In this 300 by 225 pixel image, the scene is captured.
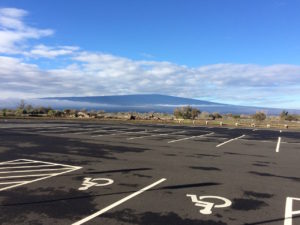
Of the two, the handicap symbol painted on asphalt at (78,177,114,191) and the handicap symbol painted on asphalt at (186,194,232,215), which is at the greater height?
the handicap symbol painted on asphalt at (78,177,114,191)

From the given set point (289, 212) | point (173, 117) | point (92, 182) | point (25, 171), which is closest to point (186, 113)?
point (173, 117)

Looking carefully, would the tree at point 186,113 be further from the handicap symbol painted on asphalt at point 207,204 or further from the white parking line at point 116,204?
the handicap symbol painted on asphalt at point 207,204

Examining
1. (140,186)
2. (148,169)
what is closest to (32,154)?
(148,169)

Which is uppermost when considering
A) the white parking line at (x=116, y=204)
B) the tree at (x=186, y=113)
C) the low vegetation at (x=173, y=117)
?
the tree at (x=186, y=113)

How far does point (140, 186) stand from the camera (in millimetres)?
9219

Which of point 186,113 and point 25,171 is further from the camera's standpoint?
point 186,113

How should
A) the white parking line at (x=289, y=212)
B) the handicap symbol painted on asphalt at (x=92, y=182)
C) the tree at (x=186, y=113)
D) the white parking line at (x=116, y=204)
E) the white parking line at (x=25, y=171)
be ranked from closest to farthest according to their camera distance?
the white parking line at (x=116, y=204) → the white parking line at (x=289, y=212) → the handicap symbol painted on asphalt at (x=92, y=182) → the white parking line at (x=25, y=171) → the tree at (x=186, y=113)

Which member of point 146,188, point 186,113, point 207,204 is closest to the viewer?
point 207,204

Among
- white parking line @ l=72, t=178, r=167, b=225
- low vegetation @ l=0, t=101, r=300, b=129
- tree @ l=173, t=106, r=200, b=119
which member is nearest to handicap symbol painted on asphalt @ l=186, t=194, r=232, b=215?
white parking line @ l=72, t=178, r=167, b=225

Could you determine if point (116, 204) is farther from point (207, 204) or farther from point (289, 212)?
point (289, 212)

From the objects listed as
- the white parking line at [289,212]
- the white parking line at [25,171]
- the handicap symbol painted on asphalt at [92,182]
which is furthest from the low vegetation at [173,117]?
the white parking line at [289,212]

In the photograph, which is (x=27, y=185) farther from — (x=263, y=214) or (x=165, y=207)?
(x=263, y=214)

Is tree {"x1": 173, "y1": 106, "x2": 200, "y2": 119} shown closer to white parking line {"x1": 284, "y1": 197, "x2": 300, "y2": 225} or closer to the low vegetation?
the low vegetation

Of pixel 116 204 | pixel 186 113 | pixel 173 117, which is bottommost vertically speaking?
pixel 116 204
